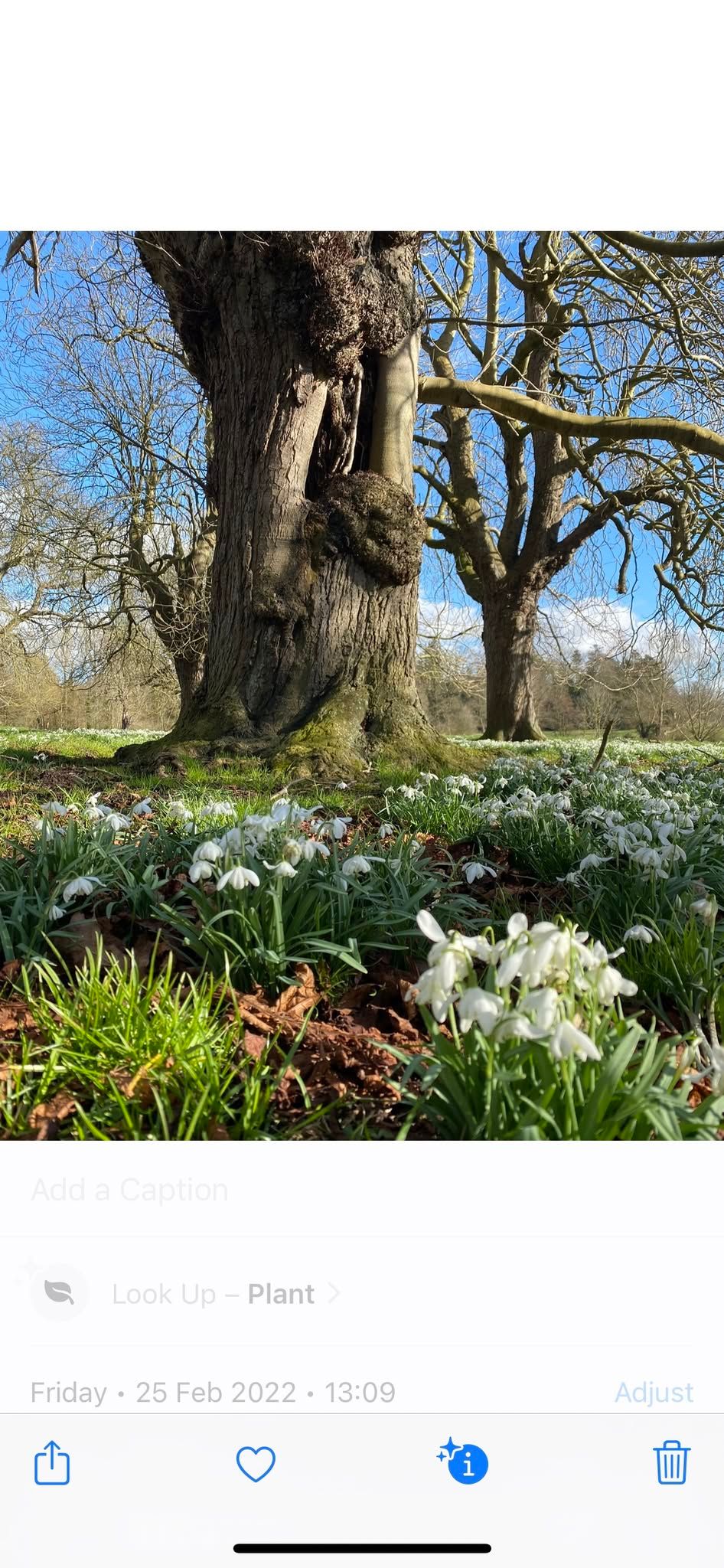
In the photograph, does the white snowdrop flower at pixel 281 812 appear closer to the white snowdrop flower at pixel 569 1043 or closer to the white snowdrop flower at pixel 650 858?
the white snowdrop flower at pixel 650 858

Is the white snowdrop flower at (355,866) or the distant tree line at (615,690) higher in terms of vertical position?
the distant tree line at (615,690)

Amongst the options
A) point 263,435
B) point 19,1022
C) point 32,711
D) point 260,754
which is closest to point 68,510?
point 32,711

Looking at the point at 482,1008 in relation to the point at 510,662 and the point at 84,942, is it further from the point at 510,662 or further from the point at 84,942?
the point at 510,662

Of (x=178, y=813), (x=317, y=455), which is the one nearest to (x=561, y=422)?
(x=317, y=455)

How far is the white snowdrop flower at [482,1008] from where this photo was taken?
3.51 ft

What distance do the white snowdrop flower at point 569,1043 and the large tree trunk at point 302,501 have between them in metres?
4.41

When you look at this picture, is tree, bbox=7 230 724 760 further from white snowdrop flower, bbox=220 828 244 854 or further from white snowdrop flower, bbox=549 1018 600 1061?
white snowdrop flower, bbox=549 1018 600 1061
